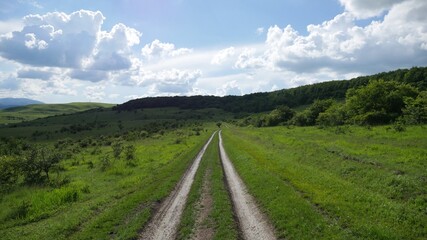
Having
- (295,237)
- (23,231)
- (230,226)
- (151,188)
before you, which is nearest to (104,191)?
(151,188)

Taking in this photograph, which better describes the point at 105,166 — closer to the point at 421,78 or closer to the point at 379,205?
the point at 379,205

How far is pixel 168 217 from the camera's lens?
57.2ft

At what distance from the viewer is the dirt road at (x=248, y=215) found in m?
14.2

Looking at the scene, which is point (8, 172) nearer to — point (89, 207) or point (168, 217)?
point (89, 207)

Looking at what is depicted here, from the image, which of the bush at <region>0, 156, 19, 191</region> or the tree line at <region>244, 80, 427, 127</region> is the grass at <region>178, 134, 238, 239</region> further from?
the tree line at <region>244, 80, 427, 127</region>

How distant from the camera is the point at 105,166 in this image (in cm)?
3712

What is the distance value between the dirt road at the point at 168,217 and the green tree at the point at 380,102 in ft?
166

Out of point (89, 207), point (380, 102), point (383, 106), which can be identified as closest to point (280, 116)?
point (380, 102)

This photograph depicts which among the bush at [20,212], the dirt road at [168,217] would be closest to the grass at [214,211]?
the dirt road at [168,217]

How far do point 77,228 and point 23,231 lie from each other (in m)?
2.94

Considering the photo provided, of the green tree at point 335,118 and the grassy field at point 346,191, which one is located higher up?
the green tree at point 335,118

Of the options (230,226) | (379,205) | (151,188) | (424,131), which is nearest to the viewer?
(230,226)

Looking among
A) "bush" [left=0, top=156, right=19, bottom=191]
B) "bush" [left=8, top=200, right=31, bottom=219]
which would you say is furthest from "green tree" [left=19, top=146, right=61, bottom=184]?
"bush" [left=8, top=200, right=31, bottom=219]

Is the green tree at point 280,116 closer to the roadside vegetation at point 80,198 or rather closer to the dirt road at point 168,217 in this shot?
the roadside vegetation at point 80,198
